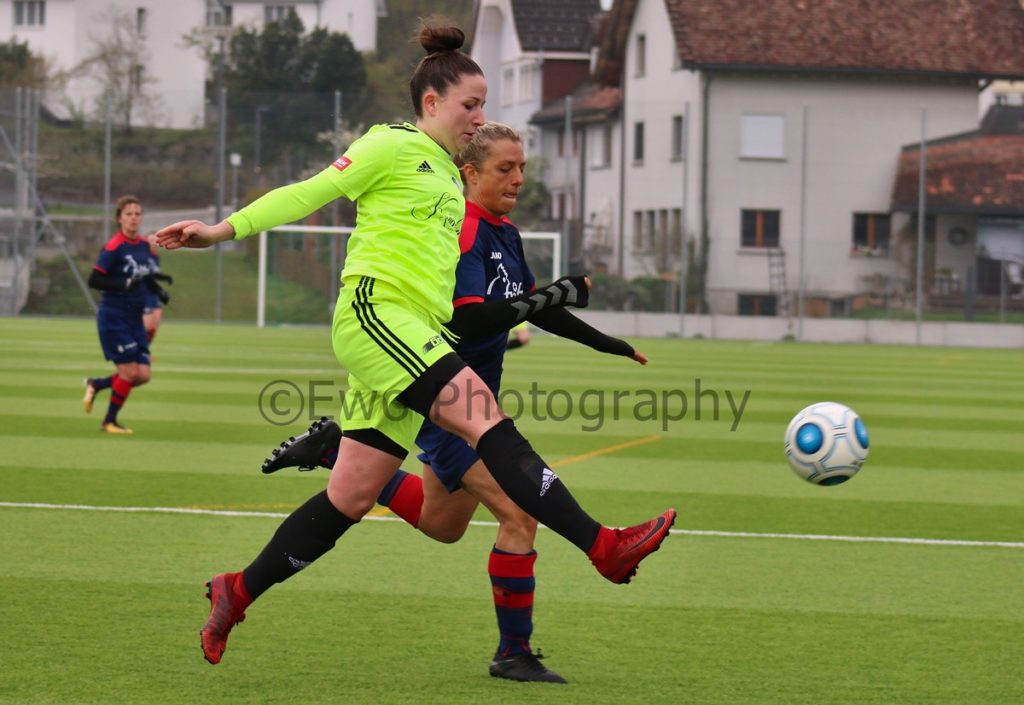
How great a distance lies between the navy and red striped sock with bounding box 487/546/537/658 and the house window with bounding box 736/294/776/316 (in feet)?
105

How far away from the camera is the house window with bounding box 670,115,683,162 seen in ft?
129

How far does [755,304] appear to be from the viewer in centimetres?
3716

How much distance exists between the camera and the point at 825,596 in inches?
268

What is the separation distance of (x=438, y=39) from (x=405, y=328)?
1053 millimetres

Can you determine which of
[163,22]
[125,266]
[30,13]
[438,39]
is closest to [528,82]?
[163,22]

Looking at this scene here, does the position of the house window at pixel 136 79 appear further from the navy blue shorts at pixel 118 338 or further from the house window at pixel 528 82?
the navy blue shorts at pixel 118 338

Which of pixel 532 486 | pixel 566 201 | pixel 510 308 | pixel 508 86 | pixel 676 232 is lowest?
pixel 532 486

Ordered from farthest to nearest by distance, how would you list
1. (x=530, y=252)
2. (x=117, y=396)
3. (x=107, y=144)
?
(x=107, y=144), (x=530, y=252), (x=117, y=396)

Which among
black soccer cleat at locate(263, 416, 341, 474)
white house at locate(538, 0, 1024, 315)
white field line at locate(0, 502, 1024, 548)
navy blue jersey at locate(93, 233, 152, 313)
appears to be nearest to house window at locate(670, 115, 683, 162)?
white house at locate(538, 0, 1024, 315)

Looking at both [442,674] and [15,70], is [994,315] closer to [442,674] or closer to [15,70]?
[442,674]

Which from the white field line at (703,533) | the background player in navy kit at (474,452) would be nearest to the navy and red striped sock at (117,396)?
the white field line at (703,533)

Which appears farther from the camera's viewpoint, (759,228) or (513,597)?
(759,228)

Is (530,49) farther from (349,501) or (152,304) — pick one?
(349,501)

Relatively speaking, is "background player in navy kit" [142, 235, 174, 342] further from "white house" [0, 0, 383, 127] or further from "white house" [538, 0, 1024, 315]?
"white house" [0, 0, 383, 127]
